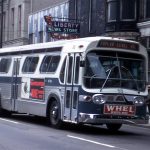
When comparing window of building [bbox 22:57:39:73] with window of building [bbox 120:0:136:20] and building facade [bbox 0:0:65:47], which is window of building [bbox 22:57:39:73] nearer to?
window of building [bbox 120:0:136:20]

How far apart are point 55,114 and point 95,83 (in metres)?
→ 2.45

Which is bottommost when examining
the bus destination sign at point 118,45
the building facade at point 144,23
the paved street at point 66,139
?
the paved street at point 66,139

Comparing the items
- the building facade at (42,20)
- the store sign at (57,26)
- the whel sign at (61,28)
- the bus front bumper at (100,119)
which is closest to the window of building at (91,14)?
the whel sign at (61,28)

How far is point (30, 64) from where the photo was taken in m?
21.3

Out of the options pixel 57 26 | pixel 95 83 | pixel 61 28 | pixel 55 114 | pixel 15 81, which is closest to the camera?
pixel 95 83

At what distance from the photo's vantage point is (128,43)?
1766 centimetres

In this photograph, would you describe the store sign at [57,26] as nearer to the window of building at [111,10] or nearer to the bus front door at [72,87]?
the window of building at [111,10]

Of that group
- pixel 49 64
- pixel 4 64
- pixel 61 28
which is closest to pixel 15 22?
pixel 61 28

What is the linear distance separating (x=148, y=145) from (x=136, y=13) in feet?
59.4

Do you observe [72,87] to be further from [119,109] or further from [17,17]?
[17,17]

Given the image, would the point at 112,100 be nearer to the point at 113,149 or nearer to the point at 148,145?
the point at 148,145

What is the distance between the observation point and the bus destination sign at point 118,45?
17.3m

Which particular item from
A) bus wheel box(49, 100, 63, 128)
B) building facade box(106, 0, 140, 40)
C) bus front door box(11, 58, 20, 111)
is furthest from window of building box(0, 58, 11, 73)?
building facade box(106, 0, 140, 40)

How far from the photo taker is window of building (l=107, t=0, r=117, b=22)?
32.6 metres
